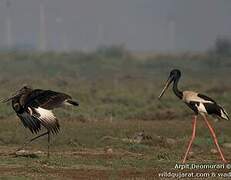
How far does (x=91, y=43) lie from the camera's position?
185750mm

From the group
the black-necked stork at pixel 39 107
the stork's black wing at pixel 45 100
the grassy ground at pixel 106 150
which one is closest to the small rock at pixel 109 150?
the grassy ground at pixel 106 150

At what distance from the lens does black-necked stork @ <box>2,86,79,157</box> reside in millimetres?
17109

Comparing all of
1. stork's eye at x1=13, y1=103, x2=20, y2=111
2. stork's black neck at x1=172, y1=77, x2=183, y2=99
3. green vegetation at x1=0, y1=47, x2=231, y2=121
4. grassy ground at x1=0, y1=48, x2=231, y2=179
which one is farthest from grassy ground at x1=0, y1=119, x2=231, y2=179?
green vegetation at x1=0, y1=47, x2=231, y2=121

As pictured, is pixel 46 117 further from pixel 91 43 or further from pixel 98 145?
pixel 91 43

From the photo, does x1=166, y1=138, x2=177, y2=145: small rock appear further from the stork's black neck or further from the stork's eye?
the stork's eye

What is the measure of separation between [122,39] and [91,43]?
459 inches

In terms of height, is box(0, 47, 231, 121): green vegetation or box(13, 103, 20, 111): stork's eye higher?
→ box(13, 103, 20, 111): stork's eye

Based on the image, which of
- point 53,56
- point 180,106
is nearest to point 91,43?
point 53,56

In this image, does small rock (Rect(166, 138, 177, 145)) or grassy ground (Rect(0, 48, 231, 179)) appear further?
small rock (Rect(166, 138, 177, 145))

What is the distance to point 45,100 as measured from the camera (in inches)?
682

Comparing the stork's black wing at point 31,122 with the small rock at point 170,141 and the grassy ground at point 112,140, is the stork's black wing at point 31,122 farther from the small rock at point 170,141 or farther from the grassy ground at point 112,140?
the small rock at point 170,141

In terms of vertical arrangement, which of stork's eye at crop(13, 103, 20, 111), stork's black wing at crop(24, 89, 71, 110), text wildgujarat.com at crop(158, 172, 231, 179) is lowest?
text wildgujarat.com at crop(158, 172, 231, 179)

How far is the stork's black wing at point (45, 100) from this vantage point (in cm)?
1723

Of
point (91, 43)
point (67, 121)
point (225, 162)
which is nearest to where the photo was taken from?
point (225, 162)
